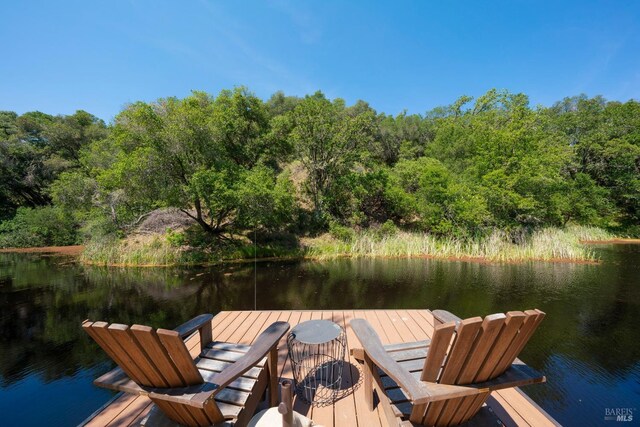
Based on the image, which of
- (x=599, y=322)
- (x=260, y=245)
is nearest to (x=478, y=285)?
(x=599, y=322)

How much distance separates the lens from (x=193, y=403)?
1.32 metres

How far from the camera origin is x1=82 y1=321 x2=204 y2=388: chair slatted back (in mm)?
1313

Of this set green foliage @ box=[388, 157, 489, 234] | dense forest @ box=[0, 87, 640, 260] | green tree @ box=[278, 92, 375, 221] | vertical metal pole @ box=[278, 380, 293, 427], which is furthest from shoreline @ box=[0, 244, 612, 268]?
vertical metal pole @ box=[278, 380, 293, 427]

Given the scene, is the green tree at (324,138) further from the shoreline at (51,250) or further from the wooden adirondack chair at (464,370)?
the wooden adirondack chair at (464,370)

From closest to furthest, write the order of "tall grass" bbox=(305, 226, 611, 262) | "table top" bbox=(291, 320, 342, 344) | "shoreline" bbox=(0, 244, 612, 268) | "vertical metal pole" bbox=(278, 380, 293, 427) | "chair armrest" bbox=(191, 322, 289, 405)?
"vertical metal pole" bbox=(278, 380, 293, 427) < "chair armrest" bbox=(191, 322, 289, 405) < "table top" bbox=(291, 320, 342, 344) < "shoreline" bbox=(0, 244, 612, 268) < "tall grass" bbox=(305, 226, 611, 262)

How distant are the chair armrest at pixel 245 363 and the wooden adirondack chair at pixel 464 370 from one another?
0.74m

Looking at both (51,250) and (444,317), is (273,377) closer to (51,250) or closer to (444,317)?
(444,317)

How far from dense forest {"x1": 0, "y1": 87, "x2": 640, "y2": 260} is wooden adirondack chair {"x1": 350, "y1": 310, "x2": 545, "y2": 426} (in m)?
8.79

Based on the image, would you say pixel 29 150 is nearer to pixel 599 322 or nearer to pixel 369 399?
pixel 369 399

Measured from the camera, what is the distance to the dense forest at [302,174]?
31.7ft

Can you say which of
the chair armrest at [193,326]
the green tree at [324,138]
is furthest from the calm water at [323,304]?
the green tree at [324,138]

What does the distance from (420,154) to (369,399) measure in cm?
2188

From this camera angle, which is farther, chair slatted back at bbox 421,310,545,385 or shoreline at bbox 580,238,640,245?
shoreline at bbox 580,238,640,245

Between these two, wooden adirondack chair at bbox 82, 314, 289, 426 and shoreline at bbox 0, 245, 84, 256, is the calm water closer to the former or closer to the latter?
shoreline at bbox 0, 245, 84, 256
